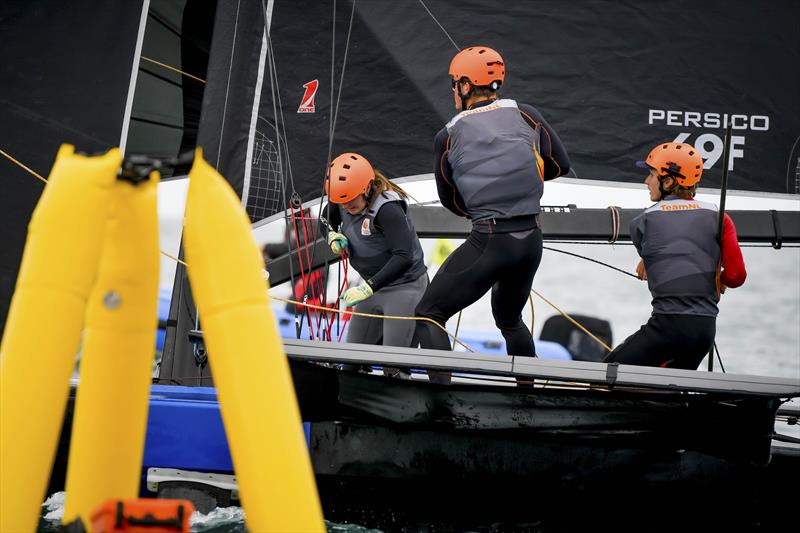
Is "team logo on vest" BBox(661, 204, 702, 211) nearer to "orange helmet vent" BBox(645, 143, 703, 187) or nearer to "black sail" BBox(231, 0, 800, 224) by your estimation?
"orange helmet vent" BBox(645, 143, 703, 187)

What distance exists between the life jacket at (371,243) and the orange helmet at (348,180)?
121 millimetres

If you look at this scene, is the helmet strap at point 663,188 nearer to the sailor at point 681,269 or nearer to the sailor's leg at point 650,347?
the sailor at point 681,269

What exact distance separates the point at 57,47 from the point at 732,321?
62.8 feet

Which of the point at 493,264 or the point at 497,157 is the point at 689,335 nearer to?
the point at 493,264

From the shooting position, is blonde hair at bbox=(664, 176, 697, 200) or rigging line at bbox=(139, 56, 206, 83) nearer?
blonde hair at bbox=(664, 176, 697, 200)

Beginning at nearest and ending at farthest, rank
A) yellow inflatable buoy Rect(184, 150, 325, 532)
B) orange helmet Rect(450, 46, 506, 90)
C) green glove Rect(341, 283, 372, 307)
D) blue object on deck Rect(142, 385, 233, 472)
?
yellow inflatable buoy Rect(184, 150, 325, 532) → blue object on deck Rect(142, 385, 233, 472) → orange helmet Rect(450, 46, 506, 90) → green glove Rect(341, 283, 372, 307)

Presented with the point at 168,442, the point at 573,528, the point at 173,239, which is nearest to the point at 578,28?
the point at 573,528

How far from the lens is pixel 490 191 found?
4.10 m

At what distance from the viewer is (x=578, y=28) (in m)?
5.40

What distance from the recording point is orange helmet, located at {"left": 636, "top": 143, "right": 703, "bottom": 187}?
422cm

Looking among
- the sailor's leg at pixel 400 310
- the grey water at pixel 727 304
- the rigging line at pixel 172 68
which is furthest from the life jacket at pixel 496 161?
the grey water at pixel 727 304

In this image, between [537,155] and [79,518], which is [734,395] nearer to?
[537,155]

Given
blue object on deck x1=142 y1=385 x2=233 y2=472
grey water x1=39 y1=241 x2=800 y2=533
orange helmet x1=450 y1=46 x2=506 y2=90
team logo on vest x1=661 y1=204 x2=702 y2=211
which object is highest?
grey water x1=39 y1=241 x2=800 y2=533

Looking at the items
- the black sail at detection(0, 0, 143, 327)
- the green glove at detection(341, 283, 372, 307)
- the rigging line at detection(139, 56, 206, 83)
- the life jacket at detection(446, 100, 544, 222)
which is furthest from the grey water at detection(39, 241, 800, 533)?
the life jacket at detection(446, 100, 544, 222)
